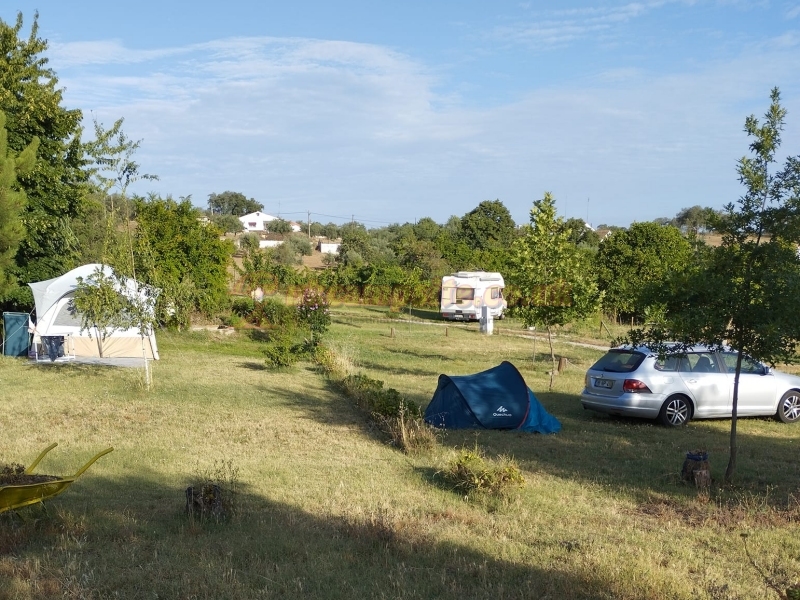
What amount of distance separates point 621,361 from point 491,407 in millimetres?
2531

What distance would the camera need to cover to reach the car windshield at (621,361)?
1280 centimetres

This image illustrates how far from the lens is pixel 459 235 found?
6912 centimetres

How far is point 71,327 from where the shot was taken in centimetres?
2109

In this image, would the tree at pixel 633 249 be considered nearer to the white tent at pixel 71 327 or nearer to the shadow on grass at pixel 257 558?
the white tent at pixel 71 327

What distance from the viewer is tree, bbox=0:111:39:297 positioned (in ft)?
55.4

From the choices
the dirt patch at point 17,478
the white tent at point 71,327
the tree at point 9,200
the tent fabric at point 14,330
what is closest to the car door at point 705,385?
the dirt patch at point 17,478

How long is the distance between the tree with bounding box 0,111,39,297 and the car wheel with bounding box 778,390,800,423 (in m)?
17.0

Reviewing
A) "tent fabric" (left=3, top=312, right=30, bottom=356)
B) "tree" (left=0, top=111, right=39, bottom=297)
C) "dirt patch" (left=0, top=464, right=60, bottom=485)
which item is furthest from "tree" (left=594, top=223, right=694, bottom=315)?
"dirt patch" (left=0, top=464, right=60, bottom=485)

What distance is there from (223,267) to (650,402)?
63.2 ft

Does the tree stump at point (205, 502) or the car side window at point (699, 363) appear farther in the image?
the car side window at point (699, 363)

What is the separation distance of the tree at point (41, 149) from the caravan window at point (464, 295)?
66.8ft

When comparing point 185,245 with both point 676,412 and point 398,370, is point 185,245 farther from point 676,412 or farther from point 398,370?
point 676,412

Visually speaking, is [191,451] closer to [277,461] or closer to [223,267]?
[277,461]

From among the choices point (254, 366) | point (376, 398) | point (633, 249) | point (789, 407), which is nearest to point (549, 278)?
point (789, 407)
